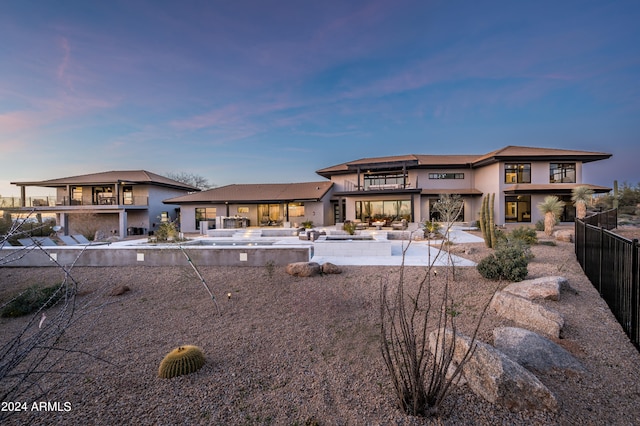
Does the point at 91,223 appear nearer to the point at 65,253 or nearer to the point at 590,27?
the point at 65,253

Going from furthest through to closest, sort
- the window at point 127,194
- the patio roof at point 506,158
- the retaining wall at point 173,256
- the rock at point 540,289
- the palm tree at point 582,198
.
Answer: the window at point 127,194 < the patio roof at point 506,158 < the palm tree at point 582,198 < the retaining wall at point 173,256 < the rock at point 540,289

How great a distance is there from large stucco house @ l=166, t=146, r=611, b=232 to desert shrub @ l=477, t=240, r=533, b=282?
1381 centimetres

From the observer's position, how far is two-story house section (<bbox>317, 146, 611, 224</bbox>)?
21891 millimetres

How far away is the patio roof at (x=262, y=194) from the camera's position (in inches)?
945

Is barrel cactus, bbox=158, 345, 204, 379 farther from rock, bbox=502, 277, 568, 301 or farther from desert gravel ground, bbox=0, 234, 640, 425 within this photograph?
rock, bbox=502, 277, 568, 301

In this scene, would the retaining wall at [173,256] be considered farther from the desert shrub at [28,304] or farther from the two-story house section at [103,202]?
the two-story house section at [103,202]

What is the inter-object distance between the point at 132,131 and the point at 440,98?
2651 cm

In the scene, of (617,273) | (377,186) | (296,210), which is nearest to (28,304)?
(617,273)

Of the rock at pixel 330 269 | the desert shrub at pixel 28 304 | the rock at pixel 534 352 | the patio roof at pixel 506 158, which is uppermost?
the patio roof at pixel 506 158

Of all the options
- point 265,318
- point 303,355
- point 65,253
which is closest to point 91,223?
point 65,253

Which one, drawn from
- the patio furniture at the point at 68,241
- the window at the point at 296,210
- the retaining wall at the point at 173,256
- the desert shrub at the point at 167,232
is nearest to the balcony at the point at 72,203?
the patio furniture at the point at 68,241

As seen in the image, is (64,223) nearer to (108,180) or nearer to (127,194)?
(127,194)

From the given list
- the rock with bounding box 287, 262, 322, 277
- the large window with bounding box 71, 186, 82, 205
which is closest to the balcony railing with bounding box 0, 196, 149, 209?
the large window with bounding box 71, 186, 82, 205

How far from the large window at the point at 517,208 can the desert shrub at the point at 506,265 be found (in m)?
18.0
